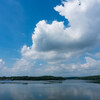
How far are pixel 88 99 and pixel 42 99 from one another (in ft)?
24.5

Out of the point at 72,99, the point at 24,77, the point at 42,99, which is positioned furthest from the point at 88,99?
the point at 24,77

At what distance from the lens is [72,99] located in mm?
18000

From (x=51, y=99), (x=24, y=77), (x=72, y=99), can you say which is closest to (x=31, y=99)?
(x=51, y=99)

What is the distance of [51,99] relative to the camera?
17.9m

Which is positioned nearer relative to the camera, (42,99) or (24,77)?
(42,99)

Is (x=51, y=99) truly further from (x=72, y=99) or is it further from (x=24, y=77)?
(x=24, y=77)

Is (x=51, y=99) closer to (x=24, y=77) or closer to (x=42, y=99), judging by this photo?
(x=42, y=99)

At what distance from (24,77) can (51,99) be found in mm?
117334

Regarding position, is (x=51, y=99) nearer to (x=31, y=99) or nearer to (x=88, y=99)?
(x=31, y=99)

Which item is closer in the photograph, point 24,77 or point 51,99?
point 51,99

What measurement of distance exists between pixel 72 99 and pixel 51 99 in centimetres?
336

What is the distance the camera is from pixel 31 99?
1809 centimetres

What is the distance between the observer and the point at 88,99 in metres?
18.3

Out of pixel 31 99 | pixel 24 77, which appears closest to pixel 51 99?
pixel 31 99
